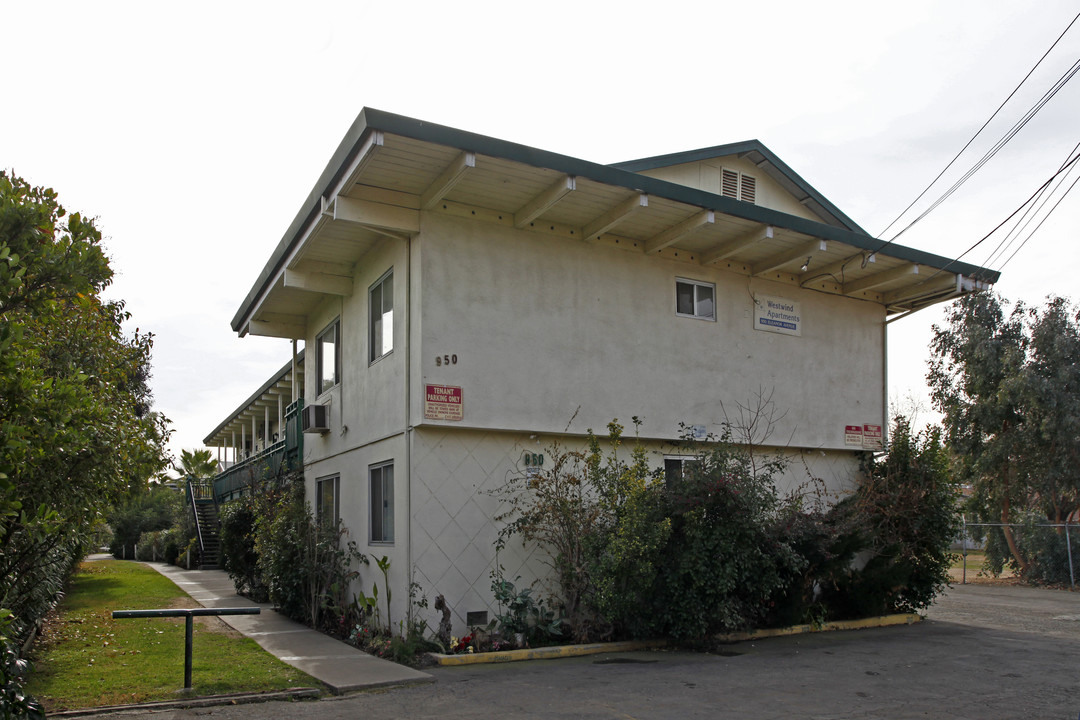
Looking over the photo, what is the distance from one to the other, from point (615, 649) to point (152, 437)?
20.3ft

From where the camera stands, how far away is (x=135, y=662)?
9.66 m

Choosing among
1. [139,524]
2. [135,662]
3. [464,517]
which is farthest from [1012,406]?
[139,524]

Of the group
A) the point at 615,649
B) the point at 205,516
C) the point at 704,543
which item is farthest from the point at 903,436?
the point at 205,516

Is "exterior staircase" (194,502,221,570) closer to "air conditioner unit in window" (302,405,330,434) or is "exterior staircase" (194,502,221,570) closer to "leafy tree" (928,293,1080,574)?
"air conditioner unit in window" (302,405,330,434)

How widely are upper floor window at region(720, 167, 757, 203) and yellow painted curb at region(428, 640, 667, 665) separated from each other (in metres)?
7.66

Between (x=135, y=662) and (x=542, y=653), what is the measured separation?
4.66 metres

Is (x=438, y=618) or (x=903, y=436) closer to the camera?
(x=438, y=618)

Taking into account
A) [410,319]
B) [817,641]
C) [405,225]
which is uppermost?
[405,225]

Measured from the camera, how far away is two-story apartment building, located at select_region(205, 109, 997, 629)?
10.8m

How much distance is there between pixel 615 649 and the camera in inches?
422

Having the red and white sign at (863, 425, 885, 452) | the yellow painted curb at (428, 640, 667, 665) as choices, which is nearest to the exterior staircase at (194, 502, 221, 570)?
the yellow painted curb at (428, 640, 667, 665)

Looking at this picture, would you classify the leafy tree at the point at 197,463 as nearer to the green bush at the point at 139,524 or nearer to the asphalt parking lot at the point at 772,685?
the green bush at the point at 139,524

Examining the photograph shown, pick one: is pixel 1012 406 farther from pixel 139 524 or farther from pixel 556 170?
pixel 139 524

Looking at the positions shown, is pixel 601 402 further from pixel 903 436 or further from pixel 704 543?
pixel 903 436
